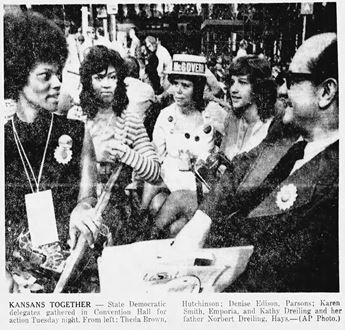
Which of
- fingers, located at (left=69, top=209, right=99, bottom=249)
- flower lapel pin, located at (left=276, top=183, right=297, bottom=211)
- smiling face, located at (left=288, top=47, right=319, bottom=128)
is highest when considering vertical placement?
smiling face, located at (left=288, top=47, right=319, bottom=128)

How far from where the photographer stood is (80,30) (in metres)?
1.42

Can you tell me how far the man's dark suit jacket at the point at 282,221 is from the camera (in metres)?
1.41

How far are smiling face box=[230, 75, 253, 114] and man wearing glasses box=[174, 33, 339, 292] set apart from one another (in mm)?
116

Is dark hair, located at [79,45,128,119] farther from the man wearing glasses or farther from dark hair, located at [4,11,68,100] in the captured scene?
the man wearing glasses

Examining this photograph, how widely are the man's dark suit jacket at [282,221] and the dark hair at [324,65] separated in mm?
202

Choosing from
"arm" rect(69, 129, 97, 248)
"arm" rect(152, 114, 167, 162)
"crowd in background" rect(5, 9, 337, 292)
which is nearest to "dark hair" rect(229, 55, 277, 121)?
"crowd in background" rect(5, 9, 337, 292)

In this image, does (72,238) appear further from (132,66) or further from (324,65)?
(324,65)

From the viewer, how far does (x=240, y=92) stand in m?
1.43

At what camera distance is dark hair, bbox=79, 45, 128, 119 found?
1.42m

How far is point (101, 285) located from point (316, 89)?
2.76ft

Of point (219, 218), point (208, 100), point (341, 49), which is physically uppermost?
point (341, 49)

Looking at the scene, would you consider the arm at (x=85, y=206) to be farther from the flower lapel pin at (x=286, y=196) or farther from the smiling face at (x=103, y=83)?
the flower lapel pin at (x=286, y=196)

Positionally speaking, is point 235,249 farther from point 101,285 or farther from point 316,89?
point 316,89

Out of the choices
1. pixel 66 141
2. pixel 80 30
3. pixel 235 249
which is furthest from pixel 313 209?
pixel 80 30
